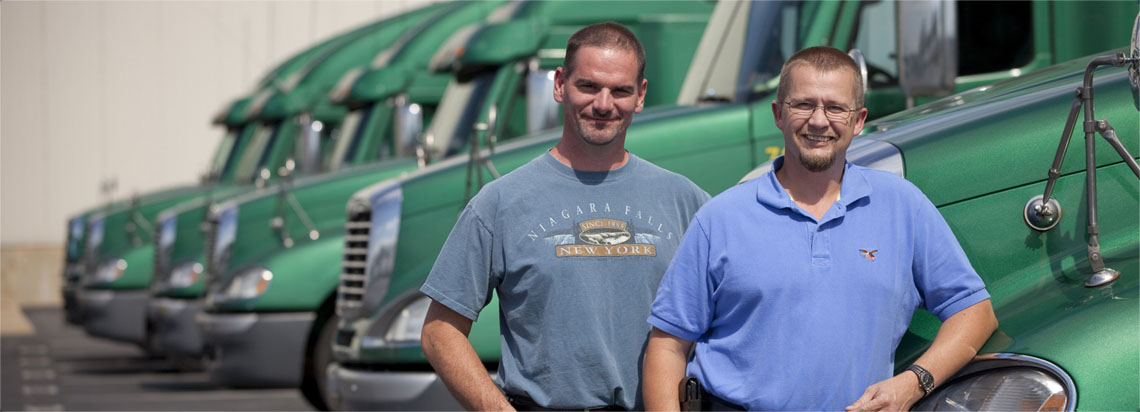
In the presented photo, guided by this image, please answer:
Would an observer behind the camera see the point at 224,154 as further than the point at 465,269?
Yes

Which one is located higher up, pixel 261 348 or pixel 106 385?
pixel 261 348

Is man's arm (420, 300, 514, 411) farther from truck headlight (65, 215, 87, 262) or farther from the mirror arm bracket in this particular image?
truck headlight (65, 215, 87, 262)

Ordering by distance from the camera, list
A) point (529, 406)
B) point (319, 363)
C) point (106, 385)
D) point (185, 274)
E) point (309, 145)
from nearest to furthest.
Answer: point (529, 406), point (319, 363), point (185, 274), point (106, 385), point (309, 145)

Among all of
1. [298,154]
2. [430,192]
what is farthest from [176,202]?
[430,192]

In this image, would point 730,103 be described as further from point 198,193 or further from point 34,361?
point 34,361

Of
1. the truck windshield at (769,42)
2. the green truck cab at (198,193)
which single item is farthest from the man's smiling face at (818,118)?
the green truck cab at (198,193)

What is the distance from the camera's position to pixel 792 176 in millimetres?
3270

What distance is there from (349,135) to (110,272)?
11.3 ft

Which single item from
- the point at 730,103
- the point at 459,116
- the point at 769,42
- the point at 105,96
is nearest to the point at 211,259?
the point at 459,116

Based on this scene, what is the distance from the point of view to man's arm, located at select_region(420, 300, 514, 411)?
3.45 m

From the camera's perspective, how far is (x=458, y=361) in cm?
350

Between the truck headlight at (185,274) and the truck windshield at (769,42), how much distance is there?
6944mm

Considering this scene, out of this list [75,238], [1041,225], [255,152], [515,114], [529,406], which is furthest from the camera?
[75,238]

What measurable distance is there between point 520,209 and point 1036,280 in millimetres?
1272
